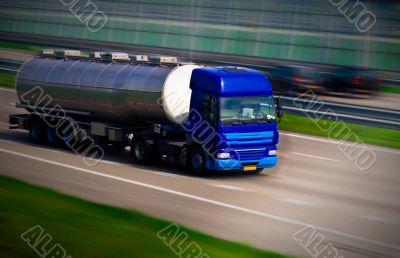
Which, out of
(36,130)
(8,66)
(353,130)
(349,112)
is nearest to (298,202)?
(353,130)

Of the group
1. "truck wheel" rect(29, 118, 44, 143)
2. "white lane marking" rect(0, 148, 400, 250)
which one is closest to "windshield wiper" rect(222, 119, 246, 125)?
"white lane marking" rect(0, 148, 400, 250)

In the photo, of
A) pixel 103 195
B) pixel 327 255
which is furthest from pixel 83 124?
pixel 327 255

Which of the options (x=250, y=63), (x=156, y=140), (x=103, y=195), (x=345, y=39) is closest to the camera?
(x=103, y=195)

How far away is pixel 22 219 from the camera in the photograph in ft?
46.6

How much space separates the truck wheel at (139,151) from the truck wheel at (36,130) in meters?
4.17

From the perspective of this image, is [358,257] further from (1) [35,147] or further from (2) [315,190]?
(1) [35,147]

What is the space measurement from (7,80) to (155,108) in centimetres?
2093

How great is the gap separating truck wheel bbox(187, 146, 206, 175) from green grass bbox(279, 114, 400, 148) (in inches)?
302

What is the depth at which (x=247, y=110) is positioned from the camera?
21.3 m

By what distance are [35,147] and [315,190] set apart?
Result: 31.5 ft

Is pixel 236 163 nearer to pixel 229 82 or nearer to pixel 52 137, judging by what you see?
pixel 229 82

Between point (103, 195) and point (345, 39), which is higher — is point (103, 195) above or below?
below

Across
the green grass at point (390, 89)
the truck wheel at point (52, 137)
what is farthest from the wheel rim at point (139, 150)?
the green grass at point (390, 89)

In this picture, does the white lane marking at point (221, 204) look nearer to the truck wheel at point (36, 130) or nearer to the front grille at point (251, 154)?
the truck wheel at point (36, 130)
